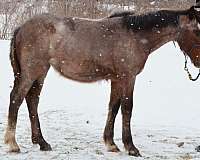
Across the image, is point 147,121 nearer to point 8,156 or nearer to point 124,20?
point 124,20

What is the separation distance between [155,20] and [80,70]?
112 centimetres

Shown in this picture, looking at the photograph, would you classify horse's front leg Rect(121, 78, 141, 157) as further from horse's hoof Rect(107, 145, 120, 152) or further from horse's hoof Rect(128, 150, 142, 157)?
horse's hoof Rect(107, 145, 120, 152)

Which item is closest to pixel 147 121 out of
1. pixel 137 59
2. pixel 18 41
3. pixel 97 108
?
pixel 97 108

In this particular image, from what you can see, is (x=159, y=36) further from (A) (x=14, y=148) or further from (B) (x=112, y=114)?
(A) (x=14, y=148)

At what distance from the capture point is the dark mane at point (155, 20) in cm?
581

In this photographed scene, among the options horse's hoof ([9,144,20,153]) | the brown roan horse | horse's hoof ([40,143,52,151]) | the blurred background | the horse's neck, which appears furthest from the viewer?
the blurred background

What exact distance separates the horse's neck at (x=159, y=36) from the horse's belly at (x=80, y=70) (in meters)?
0.65

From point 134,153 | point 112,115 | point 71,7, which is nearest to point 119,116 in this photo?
point 112,115

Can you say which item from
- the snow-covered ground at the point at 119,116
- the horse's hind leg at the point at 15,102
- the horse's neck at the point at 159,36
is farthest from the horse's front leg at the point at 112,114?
the horse's hind leg at the point at 15,102

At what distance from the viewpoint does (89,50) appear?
570 centimetres

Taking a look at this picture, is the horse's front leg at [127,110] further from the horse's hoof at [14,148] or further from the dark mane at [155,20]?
the horse's hoof at [14,148]

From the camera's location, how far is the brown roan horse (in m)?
5.61

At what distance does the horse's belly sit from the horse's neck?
0.65 m

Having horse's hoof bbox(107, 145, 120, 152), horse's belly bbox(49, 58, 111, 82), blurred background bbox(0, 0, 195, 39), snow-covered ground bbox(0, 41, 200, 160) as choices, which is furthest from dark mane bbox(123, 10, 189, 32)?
blurred background bbox(0, 0, 195, 39)
